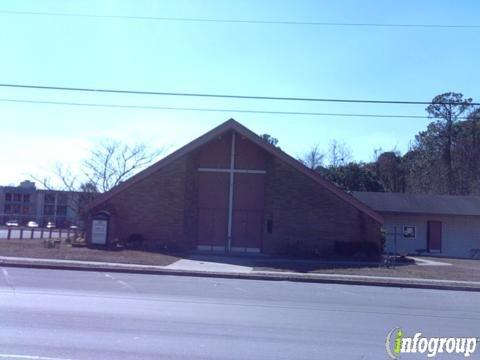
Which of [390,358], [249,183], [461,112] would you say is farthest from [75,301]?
[461,112]

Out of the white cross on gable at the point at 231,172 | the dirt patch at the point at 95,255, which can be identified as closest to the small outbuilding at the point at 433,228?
the white cross on gable at the point at 231,172

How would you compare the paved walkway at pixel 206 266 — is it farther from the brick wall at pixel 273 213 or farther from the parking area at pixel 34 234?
the parking area at pixel 34 234

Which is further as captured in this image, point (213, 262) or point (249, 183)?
point (249, 183)

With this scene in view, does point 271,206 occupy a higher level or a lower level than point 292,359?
higher

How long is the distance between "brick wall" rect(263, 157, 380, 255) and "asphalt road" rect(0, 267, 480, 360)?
44.4 feet

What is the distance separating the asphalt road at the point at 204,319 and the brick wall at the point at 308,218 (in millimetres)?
13528

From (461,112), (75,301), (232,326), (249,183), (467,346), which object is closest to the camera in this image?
(467,346)

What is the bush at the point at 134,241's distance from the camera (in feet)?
103

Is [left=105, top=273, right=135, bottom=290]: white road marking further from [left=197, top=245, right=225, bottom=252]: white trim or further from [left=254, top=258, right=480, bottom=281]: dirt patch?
[left=197, top=245, right=225, bottom=252]: white trim

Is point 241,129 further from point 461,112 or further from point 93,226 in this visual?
point 461,112

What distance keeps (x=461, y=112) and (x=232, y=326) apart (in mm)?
63984

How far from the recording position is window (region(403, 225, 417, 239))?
4072 centimetres

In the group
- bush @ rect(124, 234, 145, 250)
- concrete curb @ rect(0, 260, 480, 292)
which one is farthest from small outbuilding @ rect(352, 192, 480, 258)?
concrete curb @ rect(0, 260, 480, 292)

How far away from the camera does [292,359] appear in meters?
8.05
